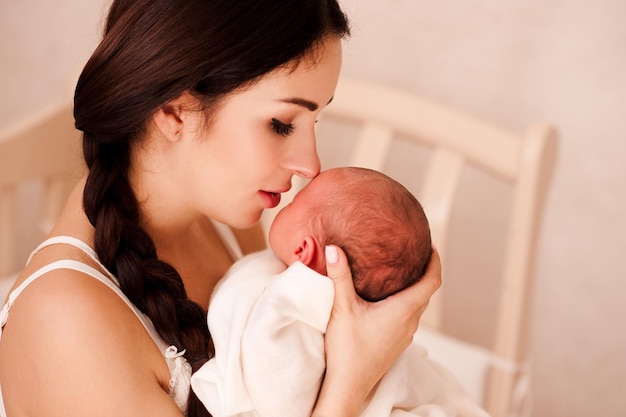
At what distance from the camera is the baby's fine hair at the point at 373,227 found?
1087 millimetres

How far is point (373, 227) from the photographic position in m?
1.08

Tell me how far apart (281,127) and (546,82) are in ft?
4.03

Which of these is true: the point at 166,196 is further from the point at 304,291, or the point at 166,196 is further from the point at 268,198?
the point at 304,291

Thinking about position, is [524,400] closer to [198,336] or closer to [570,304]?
[570,304]

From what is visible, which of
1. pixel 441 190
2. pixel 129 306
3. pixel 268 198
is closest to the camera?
pixel 129 306

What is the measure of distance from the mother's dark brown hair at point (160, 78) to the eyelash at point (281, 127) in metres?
0.08

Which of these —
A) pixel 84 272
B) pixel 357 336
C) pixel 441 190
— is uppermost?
pixel 84 272

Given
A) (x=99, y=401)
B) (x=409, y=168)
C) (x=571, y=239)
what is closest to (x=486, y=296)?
(x=571, y=239)

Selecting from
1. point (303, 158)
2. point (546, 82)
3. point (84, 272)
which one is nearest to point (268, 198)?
point (303, 158)

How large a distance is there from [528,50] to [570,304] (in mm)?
801

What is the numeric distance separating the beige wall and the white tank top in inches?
46.3

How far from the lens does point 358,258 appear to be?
1.09 metres

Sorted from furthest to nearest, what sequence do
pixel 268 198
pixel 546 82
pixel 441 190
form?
pixel 546 82 → pixel 441 190 → pixel 268 198

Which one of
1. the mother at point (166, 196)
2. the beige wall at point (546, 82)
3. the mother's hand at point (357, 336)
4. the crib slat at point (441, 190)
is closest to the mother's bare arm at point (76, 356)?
the mother at point (166, 196)
